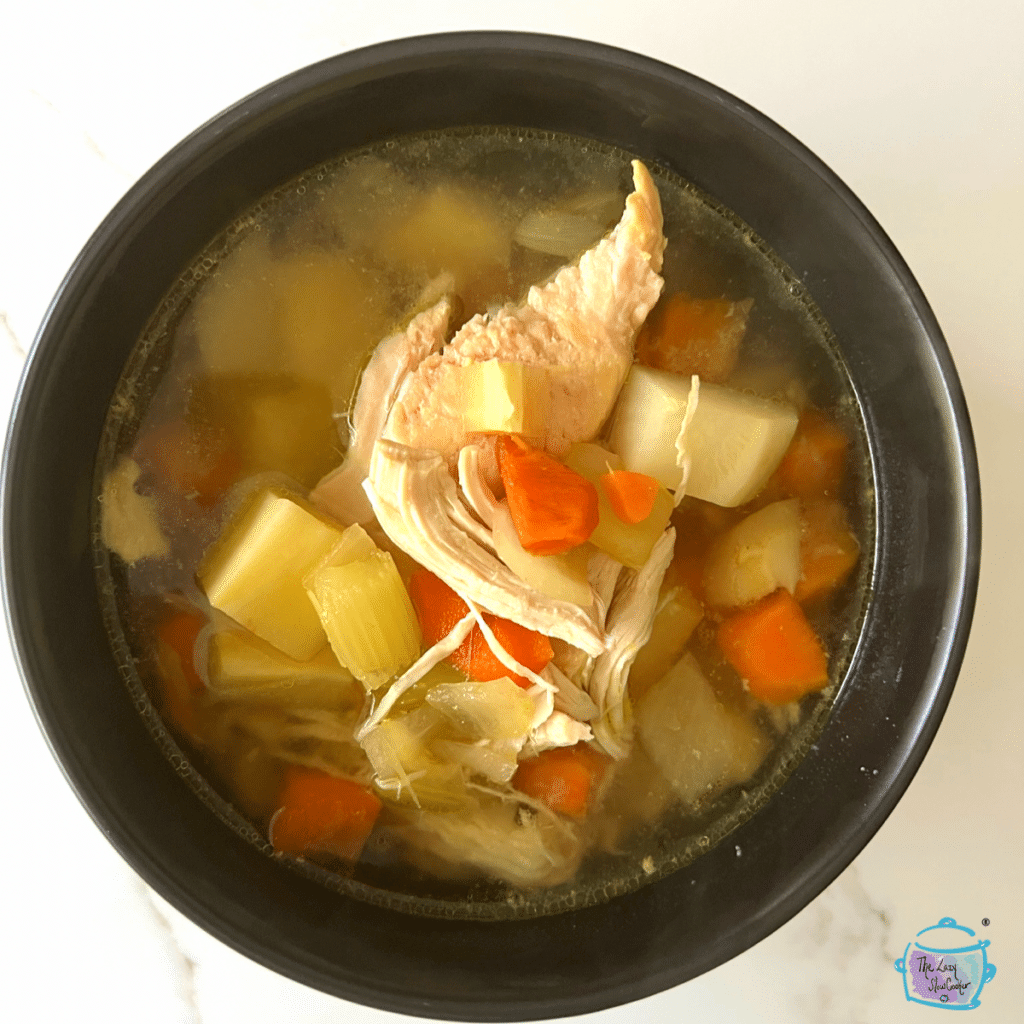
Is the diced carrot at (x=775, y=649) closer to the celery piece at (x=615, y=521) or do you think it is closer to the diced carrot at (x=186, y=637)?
the celery piece at (x=615, y=521)

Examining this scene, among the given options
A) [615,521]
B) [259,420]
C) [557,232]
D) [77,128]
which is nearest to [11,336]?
[77,128]

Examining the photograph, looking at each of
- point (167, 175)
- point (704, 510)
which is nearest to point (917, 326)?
point (704, 510)

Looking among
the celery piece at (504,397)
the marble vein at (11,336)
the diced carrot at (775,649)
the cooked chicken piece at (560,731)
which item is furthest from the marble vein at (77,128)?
the diced carrot at (775,649)

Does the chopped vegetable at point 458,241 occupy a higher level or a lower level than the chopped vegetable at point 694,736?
higher

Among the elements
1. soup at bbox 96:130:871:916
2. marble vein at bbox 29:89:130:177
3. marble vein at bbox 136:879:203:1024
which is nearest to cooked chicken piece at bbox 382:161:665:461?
soup at bbox 96:130:871:916

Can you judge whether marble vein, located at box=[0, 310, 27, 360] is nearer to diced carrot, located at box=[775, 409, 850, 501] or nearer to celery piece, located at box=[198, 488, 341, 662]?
→ celery piece, located at box=[198, 488, 341, 662]

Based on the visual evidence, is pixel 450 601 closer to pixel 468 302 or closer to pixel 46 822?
pixel 468 302
